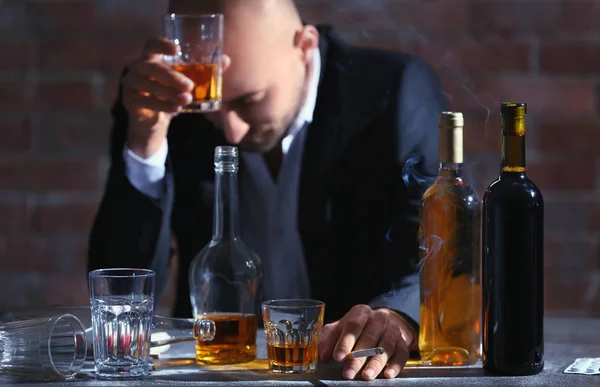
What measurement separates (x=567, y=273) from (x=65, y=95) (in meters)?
1.01

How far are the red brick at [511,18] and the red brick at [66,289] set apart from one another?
873mm

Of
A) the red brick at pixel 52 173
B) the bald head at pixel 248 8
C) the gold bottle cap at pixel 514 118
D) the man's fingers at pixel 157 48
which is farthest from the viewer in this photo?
the red brick at pixel 52 173

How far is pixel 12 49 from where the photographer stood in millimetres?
1737

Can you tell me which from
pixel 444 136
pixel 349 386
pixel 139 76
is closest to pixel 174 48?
pixel 139 76

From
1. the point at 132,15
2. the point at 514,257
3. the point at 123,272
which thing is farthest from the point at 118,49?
the point at 514,257

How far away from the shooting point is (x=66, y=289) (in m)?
1.74

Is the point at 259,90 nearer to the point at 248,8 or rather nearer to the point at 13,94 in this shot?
the point at 248,8

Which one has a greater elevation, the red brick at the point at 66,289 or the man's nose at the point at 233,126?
the man's nose at the point at 233,126

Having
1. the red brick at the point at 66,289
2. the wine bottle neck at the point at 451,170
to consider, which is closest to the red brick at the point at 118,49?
the red brick at the point at 66,289

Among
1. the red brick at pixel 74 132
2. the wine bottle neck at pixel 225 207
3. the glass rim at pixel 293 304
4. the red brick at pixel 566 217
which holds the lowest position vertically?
the glass rim at pixel 293 304

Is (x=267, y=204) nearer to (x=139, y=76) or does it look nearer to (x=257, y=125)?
(x=257, y=125)

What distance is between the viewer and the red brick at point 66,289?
1.73 metres

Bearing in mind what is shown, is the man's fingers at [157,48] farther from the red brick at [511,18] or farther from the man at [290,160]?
the red brick at [511,18]

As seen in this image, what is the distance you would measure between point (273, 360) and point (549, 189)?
0.84m
